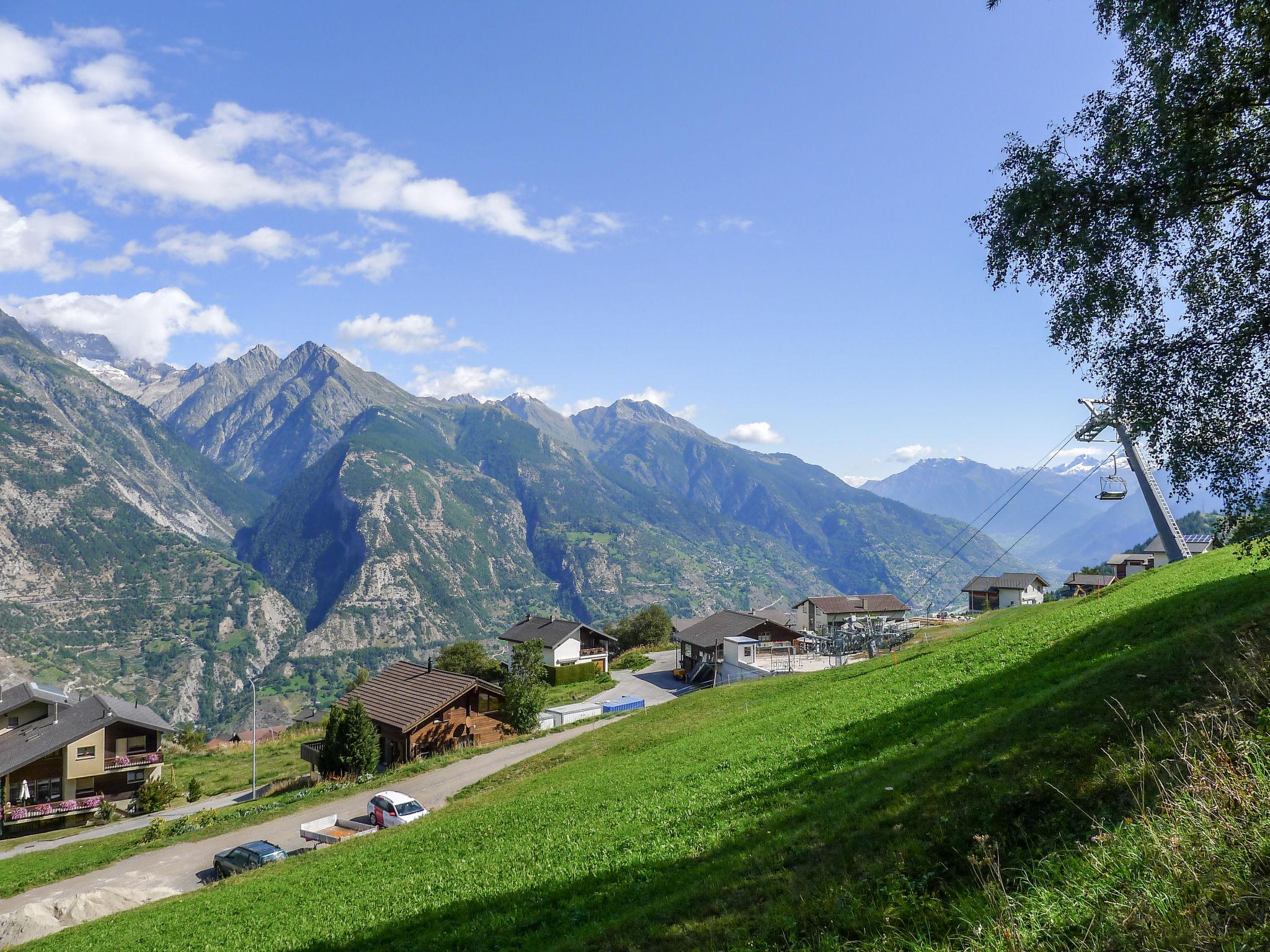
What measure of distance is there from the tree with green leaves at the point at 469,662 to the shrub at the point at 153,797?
33.9m

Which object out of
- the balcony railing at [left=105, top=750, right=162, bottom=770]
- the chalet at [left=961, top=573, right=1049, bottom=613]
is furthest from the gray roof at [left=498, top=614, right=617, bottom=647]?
the chalet at [left=961, top=573, right=1049, bottom=613]

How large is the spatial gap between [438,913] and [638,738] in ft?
71.0

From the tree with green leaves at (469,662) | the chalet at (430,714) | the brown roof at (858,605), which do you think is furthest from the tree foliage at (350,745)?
the brown roof at (858,605)

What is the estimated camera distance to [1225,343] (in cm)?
1387

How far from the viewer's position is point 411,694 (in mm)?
59812

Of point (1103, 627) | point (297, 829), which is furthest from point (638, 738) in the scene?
point (1103, 627)

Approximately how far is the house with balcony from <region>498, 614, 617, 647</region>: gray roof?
43075mm

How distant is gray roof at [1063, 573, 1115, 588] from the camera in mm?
100500

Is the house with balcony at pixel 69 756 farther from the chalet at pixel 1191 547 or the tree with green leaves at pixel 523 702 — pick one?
the chalet at pixel 1191 547

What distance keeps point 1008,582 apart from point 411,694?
331 ft

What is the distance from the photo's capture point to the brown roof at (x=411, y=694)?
55781 mm

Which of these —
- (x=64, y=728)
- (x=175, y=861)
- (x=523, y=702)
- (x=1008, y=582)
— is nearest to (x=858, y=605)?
(x=1008, y=582)

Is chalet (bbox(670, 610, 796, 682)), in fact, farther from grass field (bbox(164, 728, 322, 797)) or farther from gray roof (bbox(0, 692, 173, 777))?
gray roof (bbox(0, 692, 173, 777))

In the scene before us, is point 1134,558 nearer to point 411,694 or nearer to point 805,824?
point 411,694
